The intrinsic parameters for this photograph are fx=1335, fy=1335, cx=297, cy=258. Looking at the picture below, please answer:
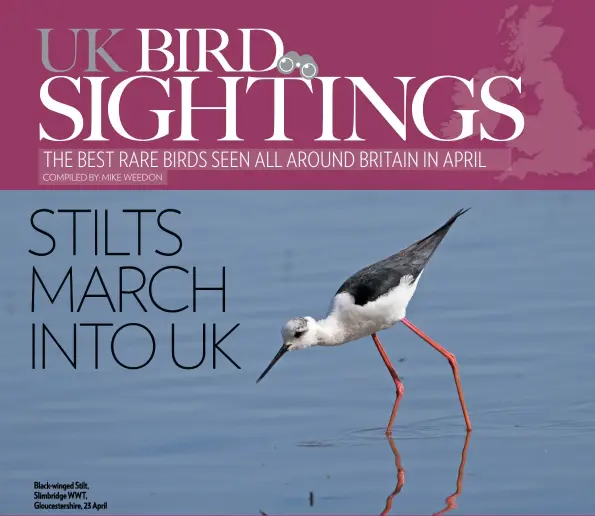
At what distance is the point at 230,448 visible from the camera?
7371mm

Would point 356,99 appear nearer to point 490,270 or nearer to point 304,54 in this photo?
Answer: point 304,54

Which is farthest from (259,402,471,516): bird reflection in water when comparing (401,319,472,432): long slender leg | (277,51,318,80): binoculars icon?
(277,51,318,80): binoculars icon

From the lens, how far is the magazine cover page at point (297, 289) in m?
7.06

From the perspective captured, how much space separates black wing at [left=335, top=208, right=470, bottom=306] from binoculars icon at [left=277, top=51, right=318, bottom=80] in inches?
53.3

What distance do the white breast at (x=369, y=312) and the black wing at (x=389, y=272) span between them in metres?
0.04

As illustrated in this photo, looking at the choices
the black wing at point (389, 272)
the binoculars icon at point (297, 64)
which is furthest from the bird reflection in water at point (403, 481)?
the binoculars icon at point (297, 64)

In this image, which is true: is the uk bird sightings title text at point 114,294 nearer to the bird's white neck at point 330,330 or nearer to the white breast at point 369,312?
the bird's white neck at point 330,330

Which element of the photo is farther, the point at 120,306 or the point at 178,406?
the point at 120,306

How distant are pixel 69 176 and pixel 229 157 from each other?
3.72ft

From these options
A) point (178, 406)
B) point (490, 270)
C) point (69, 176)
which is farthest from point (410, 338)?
point (69, 176)

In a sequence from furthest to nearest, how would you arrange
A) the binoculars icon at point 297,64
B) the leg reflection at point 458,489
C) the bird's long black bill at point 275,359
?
1. the binoculars icon at point 297,64
2. the bird's long black bill at point 275,359
3. the leg reflection at point 458,489

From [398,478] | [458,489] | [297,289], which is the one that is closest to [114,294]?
[297,289]

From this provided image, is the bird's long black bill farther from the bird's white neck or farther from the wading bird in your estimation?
the bird's white neck

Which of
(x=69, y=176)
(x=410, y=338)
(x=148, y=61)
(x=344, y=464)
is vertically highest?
(x=148, y=61)
